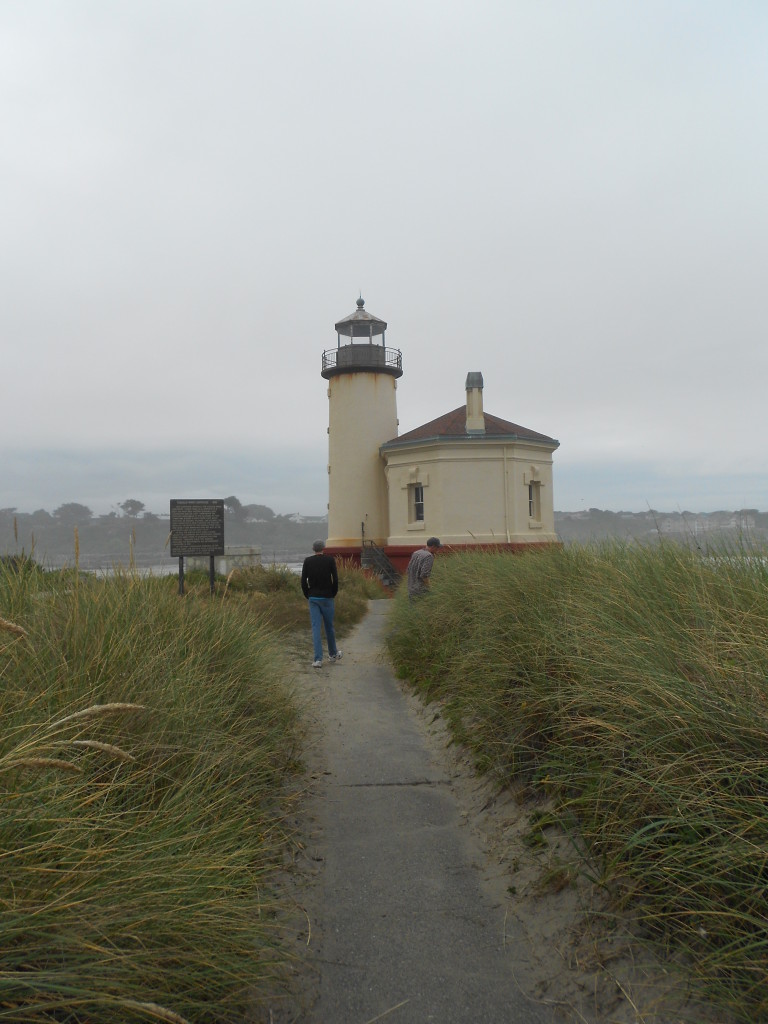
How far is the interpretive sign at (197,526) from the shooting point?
613 inches

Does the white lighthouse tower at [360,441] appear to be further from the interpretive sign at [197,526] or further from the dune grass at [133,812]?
the dune grass at [133,812]

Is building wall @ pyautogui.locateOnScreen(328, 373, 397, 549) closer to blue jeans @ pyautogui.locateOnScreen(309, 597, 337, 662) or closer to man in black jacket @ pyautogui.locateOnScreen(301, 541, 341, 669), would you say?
blue jeans @ pyautogui.locateOnScreen(309, 597, 337, 662)

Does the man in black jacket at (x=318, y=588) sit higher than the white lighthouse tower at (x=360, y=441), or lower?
lower

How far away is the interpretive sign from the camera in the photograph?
1558 cm

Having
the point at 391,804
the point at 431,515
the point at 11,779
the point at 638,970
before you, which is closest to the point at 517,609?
the point at 391,804

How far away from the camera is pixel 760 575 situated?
5797mm

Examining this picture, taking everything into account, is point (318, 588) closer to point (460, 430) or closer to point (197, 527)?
point (197, 527)

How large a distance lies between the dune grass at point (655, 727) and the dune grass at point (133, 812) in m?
1.78

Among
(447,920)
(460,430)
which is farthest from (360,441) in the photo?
(447,920)

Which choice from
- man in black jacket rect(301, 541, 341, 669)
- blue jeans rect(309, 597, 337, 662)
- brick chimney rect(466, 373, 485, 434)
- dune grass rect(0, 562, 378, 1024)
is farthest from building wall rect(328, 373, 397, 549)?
dune grass rect(0, 562, 378, 1024)

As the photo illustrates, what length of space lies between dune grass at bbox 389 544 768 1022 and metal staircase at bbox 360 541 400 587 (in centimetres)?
2065

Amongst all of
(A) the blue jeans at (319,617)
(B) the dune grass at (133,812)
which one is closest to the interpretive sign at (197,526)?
(A) the blue jeans at (319,617)

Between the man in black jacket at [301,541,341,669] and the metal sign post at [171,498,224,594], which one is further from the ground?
the metal sign post at [171,498,224,594]

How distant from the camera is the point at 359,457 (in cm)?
3134
